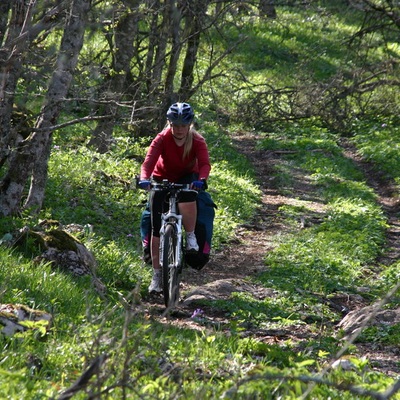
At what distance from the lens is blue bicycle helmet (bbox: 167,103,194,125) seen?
24.5 ft

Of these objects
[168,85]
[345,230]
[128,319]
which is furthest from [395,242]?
[128,319]

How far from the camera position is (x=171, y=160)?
793cm

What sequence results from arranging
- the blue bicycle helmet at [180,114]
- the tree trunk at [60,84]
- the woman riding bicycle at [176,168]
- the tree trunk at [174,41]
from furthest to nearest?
the tree trunk at [174,41] < the tree trunk at [60,84] < the woman riding bicycle at [176,168] < the blue bicycle helmet at [180,114]

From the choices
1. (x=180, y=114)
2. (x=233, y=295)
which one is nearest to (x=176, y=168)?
(x=180, y=114)

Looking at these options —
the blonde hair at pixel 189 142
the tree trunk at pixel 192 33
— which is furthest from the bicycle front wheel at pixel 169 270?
the tree trunk at pixel 192 33

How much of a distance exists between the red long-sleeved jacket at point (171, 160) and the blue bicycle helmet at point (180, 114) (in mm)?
305

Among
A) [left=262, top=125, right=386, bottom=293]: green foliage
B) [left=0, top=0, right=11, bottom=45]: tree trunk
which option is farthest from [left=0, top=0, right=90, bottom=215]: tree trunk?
[left=262, top=125, right=386, bottom=293]: green foliage

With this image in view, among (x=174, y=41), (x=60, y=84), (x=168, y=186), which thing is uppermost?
(x=174, y=41)

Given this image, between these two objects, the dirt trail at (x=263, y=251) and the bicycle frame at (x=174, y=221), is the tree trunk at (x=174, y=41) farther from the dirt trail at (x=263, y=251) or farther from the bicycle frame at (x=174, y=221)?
the bicycle frame at (x=174, y=221)

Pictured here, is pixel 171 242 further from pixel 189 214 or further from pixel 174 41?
pixel 174 41

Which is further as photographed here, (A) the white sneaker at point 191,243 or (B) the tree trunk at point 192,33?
(B) the tree trunk at point 192,33

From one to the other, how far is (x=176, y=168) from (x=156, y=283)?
46.6 inches

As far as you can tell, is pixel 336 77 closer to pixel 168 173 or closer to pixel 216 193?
pixel 216 193

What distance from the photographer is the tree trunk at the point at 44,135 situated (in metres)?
8.73
